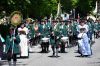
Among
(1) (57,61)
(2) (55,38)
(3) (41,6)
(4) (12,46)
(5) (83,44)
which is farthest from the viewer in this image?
(3) (41,6)

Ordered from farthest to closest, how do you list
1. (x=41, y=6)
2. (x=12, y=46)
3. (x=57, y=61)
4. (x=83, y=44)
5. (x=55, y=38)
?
(x=41, y=6) → (x=83, y=44) → (x=55, y=38) → (x=57, y=61) → (x=12, y=46)

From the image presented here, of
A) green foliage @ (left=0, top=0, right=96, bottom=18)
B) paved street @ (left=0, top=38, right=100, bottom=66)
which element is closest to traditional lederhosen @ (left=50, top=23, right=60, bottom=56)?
paved street @ (left=0, top=38, right=100, bottom=66)

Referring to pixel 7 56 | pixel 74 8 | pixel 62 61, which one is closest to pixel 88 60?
pixel 62 61

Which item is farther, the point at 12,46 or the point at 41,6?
the point at 41,6

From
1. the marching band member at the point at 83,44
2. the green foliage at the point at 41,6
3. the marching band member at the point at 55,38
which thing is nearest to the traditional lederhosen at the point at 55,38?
the marching band member at the point at 55,38

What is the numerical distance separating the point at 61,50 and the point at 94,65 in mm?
6806

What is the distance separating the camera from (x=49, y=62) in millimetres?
22078

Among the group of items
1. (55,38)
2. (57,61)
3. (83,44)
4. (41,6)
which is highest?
(41,6)

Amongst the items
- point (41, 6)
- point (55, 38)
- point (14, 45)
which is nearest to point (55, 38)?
point (55, 38)

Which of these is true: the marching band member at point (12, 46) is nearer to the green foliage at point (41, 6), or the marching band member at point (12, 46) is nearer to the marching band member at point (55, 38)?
the green foliage at point (41, 6)

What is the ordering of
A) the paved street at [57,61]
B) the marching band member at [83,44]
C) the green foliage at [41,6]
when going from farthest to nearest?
the marching band member at [83,44] → the paved street at [57,61] → the green foliage at [41,6]

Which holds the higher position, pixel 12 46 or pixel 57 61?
pixel 12 46

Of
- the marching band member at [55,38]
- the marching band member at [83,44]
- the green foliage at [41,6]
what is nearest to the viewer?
the green foliage at [41,6]

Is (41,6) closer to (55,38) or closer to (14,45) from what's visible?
(55,38)
